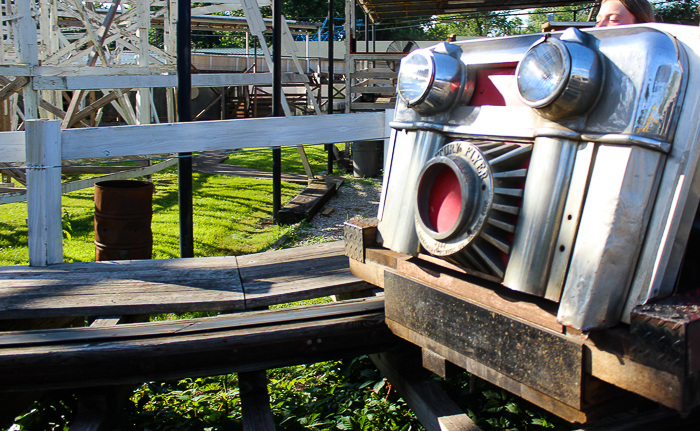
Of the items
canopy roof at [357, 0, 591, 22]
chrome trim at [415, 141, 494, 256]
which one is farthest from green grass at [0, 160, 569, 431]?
canopy roof at [357, 0, 591, 22]

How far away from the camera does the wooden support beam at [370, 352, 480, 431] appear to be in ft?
6.35

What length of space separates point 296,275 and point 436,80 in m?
1.29

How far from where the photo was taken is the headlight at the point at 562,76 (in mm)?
1408

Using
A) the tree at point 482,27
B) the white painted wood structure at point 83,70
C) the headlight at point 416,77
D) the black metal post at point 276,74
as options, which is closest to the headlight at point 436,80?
the headlight at point 416,77

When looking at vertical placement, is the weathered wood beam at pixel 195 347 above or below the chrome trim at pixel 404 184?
below

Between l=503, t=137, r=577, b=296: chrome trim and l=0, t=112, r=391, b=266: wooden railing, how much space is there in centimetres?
176

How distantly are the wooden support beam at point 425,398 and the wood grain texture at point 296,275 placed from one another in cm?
40

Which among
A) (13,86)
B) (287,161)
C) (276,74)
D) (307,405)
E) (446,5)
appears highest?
(446,5)

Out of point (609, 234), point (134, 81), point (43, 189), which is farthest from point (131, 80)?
point (609, 234)

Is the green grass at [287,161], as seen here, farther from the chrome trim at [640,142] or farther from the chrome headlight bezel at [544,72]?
the chrome trim at [640,142]

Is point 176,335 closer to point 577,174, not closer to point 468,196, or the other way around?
point 468,196

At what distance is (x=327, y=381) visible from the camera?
3098 mm

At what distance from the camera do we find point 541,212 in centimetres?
151

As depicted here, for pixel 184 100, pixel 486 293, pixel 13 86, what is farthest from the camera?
pixel 13 86
